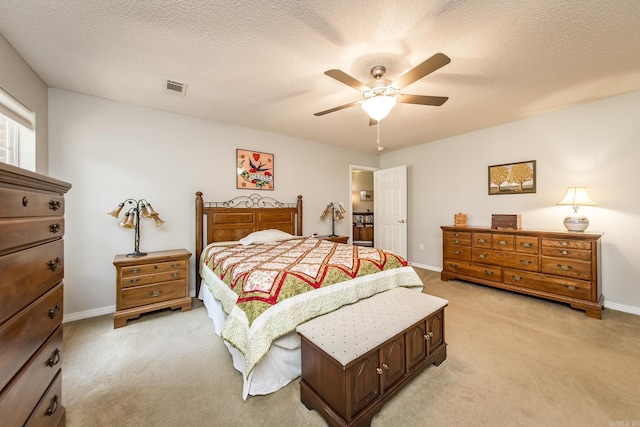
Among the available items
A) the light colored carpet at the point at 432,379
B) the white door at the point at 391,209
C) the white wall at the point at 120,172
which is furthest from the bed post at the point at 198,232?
the white door at the point at 391,209

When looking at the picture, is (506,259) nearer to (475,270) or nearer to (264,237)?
(475,270)

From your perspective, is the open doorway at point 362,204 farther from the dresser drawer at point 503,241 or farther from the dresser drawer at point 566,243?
the dresser drawer at point 566,243

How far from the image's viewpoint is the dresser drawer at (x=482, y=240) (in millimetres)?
3652

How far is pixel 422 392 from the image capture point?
5.50 feet

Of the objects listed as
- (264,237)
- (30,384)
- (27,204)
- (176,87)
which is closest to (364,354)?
(30,384)

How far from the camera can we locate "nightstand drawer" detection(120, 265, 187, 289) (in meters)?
2.63

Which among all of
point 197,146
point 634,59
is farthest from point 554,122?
point 197,146

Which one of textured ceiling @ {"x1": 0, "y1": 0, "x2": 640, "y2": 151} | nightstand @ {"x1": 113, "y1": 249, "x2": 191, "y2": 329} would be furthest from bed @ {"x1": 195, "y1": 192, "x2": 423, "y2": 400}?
textured ceiling @ {"x1": 0, "y1": 0, "x2": 640, "y2": 151}

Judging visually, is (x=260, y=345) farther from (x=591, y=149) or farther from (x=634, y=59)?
(x=591, y=149)

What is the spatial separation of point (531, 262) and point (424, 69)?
3060mm

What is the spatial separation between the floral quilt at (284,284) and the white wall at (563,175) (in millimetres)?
2546

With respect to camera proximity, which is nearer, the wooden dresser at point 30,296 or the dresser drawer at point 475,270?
the wooden dresser at point 30,296

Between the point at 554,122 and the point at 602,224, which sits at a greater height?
the point at 554,122

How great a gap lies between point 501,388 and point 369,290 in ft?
3.61
